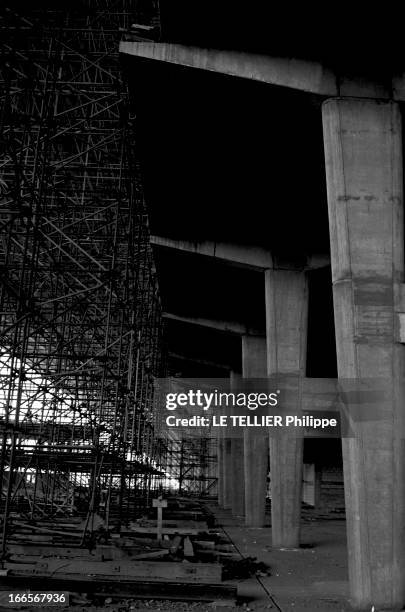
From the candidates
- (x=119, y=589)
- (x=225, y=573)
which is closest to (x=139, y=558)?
(x=225, y=573)

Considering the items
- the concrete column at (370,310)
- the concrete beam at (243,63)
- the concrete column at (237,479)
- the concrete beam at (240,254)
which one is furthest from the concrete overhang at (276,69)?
the concrete column at (237,479)

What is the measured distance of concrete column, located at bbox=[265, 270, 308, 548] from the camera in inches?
620

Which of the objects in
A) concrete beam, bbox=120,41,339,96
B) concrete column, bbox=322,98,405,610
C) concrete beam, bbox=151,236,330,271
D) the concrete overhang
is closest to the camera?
concrete column, bbox=322,98,405,610

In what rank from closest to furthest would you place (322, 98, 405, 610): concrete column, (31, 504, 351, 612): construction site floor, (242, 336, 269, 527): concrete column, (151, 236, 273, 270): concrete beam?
(31, 504, 351, 612): construction site floor < (322, 98, 405, 610): concrete column < (151, 236, 273, 270): concrete beam < (242, 336, 269, 527): concrete column

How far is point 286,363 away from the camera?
16.5 meters

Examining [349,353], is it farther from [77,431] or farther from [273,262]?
[77,431]

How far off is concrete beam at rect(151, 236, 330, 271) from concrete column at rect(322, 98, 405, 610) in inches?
298

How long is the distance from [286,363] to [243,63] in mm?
8272

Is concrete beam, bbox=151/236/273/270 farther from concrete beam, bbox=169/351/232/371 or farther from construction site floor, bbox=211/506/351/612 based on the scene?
concrete beam, bbox=169/351/232/371

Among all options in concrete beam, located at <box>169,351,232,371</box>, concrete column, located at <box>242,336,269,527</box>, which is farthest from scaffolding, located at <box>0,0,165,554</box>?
concrete beam, located at <box>169,351,232,371</box>

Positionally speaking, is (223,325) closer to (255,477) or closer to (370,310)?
(255,477)

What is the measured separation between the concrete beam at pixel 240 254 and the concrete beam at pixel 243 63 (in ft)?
24.1

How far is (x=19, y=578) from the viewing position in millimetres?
8289

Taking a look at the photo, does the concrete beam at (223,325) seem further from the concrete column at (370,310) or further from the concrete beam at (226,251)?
the concrete column at (370,310)
